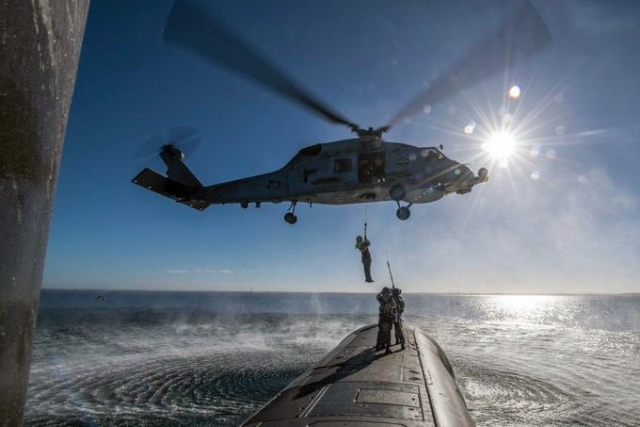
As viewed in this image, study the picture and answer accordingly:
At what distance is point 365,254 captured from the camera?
14.9 metres

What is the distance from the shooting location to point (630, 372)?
2548 centimetres

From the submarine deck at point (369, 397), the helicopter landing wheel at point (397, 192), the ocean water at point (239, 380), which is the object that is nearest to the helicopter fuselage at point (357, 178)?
the helicopter landing wheel at point (397, 192)

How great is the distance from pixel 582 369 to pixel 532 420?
14.7 meters

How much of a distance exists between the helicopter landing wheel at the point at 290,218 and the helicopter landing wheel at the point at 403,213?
15.1 ft

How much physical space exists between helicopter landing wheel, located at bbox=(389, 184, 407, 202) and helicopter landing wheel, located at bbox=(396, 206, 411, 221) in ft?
1.30

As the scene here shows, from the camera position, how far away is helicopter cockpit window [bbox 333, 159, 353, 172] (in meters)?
15.6

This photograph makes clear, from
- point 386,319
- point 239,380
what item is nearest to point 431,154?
point 386,319

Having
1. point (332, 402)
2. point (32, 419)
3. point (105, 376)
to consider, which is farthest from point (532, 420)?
point (105, 376)

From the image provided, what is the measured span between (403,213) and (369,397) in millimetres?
8139

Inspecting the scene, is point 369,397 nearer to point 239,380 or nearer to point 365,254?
point 365,254

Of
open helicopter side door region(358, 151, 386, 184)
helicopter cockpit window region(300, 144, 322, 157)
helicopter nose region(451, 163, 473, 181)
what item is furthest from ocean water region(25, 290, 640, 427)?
helicopter cockpit window region(300, 144, 322, 157)

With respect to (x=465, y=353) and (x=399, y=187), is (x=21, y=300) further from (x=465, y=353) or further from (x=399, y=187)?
(x=465, y=353)

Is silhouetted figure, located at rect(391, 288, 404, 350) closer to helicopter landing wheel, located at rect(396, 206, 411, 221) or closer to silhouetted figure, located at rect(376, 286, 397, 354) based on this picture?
silhouetted figure, located at rect(376, 286, 397, 354)

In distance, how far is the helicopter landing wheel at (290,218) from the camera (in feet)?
55.8
